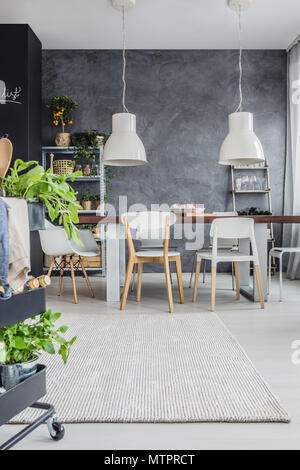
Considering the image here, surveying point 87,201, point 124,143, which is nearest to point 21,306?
point 124,143

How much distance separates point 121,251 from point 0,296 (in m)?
3.21

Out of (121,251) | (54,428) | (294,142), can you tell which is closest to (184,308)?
(121,251)

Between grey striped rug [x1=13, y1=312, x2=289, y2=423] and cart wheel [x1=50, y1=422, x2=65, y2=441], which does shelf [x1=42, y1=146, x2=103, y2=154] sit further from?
cart wheel [x1=50, y1=422, x2=65, y2=441]

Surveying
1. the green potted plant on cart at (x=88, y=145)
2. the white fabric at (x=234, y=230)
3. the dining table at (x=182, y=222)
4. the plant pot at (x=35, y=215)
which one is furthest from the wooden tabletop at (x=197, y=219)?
the plant pot at (x=35, y=215)

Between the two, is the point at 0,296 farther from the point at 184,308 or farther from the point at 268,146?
the point at 268,146

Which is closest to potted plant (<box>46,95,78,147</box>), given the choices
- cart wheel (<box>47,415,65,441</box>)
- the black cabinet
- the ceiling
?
the black cabinet

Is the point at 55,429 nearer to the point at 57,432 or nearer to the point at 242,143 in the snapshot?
the point at 57,432

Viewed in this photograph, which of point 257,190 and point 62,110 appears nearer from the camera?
point 62,110

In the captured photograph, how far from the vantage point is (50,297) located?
405 cm

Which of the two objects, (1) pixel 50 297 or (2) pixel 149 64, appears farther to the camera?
(2) pixel 149 64

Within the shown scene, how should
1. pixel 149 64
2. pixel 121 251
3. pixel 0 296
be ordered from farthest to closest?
pixel 149 64 → pixel 121 251 → pixel 0 296

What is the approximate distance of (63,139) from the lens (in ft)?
18.0

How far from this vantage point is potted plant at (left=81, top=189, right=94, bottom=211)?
5.40 m

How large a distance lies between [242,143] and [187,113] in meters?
2.24
